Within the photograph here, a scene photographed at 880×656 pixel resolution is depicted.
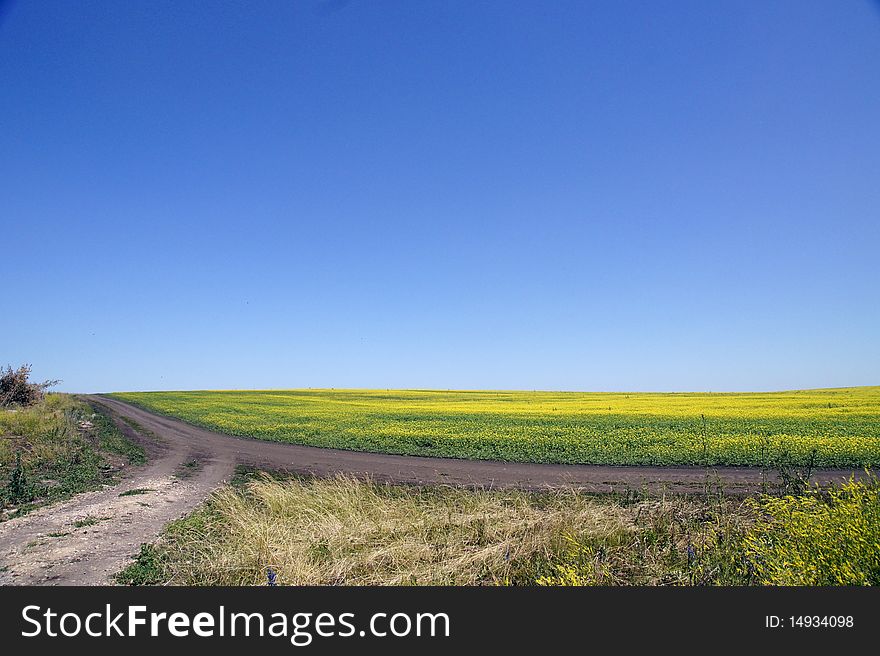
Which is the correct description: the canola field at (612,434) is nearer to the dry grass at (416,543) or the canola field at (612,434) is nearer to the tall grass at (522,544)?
the dry grass at (416,543)

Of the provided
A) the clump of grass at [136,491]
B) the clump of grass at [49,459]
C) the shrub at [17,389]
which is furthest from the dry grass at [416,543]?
the shrub at [17,389]

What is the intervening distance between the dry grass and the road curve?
355 centimetres

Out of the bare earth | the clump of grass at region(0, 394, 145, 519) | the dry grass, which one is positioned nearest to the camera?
the dry grass

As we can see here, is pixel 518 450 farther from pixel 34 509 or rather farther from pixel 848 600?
pixel 848 600

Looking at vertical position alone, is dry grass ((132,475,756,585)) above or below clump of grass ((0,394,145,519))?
above

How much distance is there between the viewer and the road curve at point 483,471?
43.2ft

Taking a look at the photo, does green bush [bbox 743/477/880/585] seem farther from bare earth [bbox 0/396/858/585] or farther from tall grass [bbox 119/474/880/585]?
bare earth [bbox 0/396/858/585]

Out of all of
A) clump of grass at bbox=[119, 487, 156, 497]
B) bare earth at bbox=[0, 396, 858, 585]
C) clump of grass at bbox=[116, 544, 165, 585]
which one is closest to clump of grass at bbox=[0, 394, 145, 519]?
bare earth at bbox=[0, 396, 858, 585]

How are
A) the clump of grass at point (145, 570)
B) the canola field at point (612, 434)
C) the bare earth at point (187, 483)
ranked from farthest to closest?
the canola field at point (612, 434) < the bare earth at point (187, 483) < the clump of grass at point (145, 570)

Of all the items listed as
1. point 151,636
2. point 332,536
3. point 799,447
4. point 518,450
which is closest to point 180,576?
point 332,536

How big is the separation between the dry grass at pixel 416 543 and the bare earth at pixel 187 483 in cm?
103

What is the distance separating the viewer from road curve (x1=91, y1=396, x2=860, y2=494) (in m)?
13.2

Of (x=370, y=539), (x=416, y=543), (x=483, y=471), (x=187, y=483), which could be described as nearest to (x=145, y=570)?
(x=370, y=539)

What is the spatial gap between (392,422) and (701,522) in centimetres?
2511
